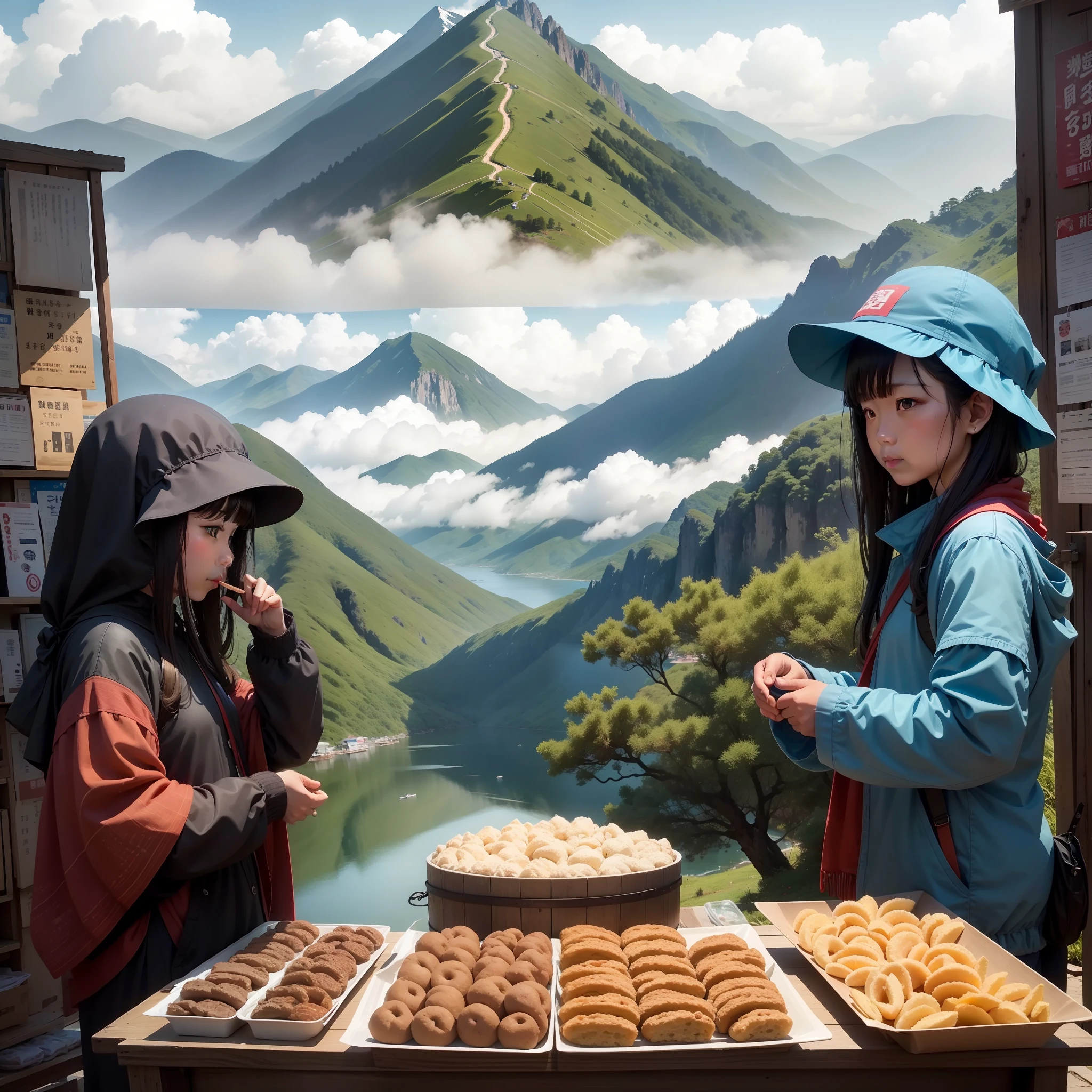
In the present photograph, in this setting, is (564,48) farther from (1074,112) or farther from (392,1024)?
(392,1024)

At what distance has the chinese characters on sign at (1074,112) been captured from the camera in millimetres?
2396

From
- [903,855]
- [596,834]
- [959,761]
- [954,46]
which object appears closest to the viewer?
[959,761]

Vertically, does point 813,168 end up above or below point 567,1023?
above

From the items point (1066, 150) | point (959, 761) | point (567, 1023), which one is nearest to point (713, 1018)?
point (567, 1023)

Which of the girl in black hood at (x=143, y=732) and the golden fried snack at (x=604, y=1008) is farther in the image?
the girl in black hood at (x=143, y=732)

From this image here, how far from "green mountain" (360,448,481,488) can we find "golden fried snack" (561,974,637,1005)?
6.42 meters

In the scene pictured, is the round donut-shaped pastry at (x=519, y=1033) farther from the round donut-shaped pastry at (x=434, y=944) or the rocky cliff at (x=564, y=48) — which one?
the rocky cliff at (x=564, y=48)

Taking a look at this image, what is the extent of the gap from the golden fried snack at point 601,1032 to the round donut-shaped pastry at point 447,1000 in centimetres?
12

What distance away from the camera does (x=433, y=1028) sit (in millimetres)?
997

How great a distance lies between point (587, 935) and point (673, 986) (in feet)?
0.53

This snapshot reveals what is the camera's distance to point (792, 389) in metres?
7.43

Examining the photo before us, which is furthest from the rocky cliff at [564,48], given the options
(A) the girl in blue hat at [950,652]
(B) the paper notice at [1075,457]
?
(A) the girl in blue hat at [950,652]

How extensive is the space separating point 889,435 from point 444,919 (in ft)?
3.04

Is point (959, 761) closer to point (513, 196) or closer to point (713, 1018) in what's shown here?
point (713, 1018)
